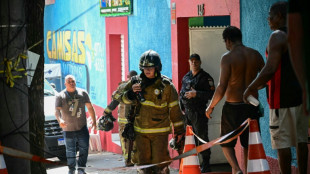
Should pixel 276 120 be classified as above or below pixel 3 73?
below

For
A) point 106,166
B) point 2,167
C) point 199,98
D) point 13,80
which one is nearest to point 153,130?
point 199,98

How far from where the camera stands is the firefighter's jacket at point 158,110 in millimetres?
9883

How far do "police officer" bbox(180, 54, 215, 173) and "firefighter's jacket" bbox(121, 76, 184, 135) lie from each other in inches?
101

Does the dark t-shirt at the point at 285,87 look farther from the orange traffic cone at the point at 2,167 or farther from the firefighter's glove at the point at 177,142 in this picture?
the orange traffic cone at the point at 2,167

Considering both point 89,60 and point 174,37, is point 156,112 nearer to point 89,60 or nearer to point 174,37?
point 174,37

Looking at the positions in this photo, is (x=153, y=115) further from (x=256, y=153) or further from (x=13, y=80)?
(x=13, y=80)

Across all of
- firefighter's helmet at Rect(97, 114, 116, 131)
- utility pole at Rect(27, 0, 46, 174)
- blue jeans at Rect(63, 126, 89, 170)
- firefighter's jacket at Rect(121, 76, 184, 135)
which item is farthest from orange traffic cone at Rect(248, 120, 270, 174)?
blue jeans at Rect(63, 126, 89, 170)

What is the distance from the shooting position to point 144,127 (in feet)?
32.4

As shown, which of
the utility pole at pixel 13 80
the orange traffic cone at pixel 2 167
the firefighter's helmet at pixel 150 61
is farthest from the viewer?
the firefighter's helmet at pixel 150 61

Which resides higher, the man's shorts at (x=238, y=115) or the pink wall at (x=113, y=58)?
the pink wall at (x=113, y=58)

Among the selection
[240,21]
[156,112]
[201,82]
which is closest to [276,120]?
[156,112]

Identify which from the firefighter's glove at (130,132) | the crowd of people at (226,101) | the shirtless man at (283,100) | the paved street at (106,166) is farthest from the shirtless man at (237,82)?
the paved street at (106,166)

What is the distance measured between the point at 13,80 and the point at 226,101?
338cm

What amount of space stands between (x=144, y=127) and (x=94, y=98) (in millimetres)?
10323
